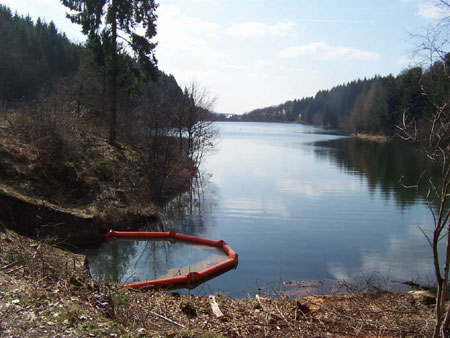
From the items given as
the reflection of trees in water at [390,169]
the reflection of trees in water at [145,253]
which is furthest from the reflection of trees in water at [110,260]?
the reflection of trees in water at [390,169]

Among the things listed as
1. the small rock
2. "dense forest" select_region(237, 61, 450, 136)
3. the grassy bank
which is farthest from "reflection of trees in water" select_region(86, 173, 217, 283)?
"dense forest" select_region(237, 61, 450, 136)

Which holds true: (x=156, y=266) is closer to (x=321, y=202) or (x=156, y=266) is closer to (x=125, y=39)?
(x=321, y=202)

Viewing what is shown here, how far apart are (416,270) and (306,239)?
4.47 meters

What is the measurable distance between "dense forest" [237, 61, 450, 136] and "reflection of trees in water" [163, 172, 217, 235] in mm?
10267

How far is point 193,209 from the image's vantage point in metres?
22.6

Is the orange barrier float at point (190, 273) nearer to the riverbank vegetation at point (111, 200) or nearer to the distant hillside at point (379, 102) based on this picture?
the riverbank vegetation at point (111, 200)

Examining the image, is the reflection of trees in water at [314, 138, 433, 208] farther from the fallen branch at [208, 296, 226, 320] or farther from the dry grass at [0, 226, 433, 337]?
the fallen branch at [208, 296, 226, 320]

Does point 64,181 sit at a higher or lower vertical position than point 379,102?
lower

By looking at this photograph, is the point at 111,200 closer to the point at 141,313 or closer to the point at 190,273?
the point at 190,273

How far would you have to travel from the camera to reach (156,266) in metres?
13.6

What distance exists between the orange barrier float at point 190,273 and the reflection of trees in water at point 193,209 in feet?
7.00

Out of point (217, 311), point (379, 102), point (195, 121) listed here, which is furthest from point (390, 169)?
point (379, 102)

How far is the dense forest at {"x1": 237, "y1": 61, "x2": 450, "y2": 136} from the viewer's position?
6.64 metres

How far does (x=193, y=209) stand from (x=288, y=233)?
21.8 ft
